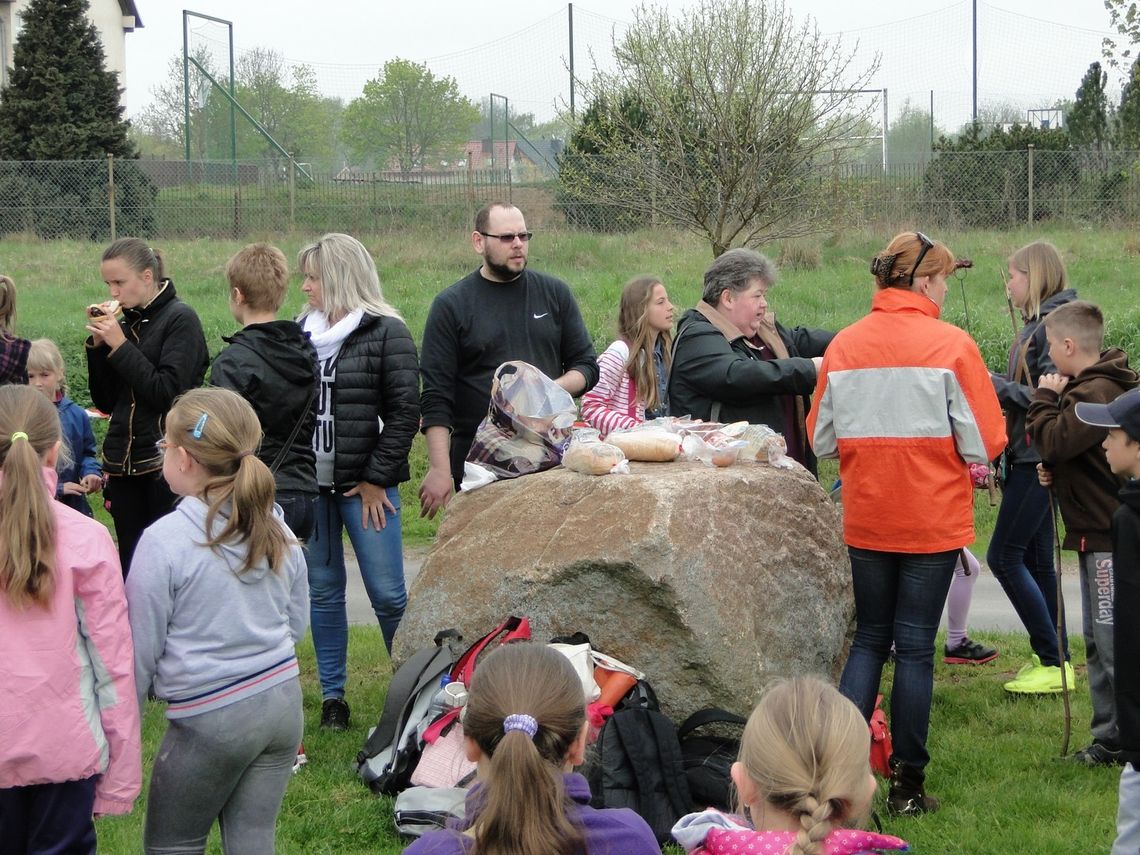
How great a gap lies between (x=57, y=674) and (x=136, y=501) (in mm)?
2623

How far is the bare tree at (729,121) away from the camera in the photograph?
1323 cm

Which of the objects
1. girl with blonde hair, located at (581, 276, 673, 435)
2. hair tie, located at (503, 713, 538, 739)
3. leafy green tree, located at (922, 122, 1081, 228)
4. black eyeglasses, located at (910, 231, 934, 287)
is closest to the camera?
hair tie, located at (503, 713, 538, 739)

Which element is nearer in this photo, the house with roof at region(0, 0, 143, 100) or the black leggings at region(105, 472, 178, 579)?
the black leggings at region(105, 472, 178, 579)

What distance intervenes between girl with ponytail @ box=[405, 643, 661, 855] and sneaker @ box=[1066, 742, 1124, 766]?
299cm

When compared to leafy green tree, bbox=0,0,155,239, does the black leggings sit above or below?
below

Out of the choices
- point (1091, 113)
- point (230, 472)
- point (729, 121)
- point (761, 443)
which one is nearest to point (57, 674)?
point (230, 472)

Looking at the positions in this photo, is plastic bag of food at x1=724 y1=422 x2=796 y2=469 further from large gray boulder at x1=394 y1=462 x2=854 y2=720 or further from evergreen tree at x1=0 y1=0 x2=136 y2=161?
evergreen tree at x1=0 y1=0 x2=136 y2=161

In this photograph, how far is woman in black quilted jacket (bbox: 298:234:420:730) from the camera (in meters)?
5.21

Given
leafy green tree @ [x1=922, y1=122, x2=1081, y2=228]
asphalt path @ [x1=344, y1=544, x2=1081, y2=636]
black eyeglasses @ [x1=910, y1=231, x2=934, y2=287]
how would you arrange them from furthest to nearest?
leafy green tree @ [x1=922, y1=122, x2=1081, y2=228], asphalt path @ [x1=344, y1=544, x2=1081, y2=636], black eyeglasses @ [x1=910, y1=231, x2=934, y2=287]

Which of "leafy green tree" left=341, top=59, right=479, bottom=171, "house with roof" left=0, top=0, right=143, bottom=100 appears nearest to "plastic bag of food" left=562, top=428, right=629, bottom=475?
"leafy green tree" left=341, top=59, right=479, bottom=171

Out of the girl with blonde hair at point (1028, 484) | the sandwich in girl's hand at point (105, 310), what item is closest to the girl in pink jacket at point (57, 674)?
the sandwich in girl's hand at point (105, 310)

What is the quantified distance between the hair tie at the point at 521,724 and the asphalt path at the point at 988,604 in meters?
4.80

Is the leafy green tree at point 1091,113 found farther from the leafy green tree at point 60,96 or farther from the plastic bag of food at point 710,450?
the plastic bag of food at point 710,450

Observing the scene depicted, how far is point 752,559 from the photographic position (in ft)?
15.7
